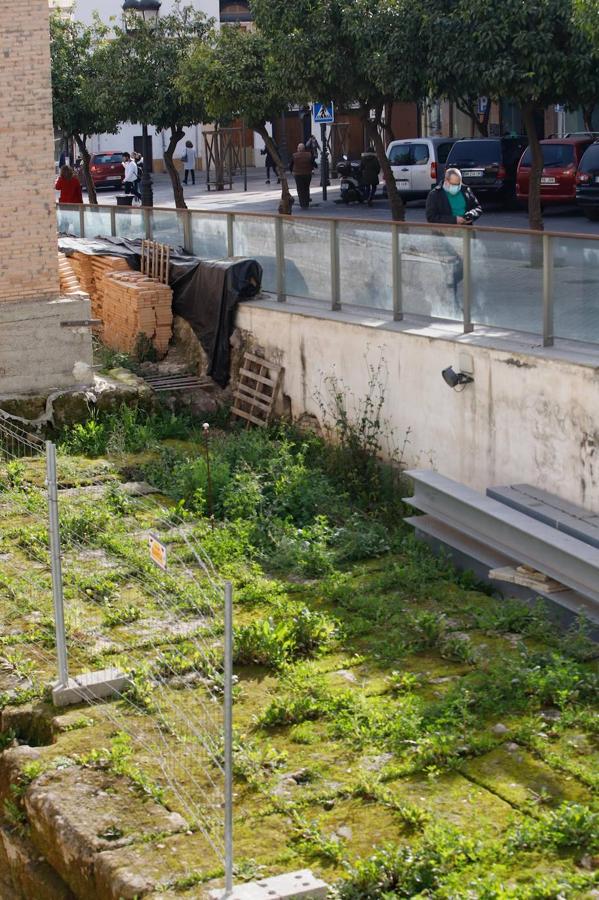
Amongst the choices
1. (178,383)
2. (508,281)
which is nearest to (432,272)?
(508,281)

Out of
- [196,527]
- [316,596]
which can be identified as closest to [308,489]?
[196,527]

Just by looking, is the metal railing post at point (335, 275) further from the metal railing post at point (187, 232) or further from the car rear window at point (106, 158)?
the car rear window at point (106, 158)

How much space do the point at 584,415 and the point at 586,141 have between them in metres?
20.2

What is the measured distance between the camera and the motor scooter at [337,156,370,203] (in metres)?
34.8

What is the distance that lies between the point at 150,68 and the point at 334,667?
20691 millimetres

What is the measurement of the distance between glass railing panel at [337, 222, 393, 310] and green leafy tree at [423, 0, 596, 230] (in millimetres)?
5058

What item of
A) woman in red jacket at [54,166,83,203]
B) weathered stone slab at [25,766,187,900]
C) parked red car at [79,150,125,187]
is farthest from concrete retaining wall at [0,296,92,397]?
parked red car at [79,150,125,187]

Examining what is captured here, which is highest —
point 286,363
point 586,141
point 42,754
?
point 586,141

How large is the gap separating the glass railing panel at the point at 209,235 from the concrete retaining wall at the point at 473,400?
9.22ft

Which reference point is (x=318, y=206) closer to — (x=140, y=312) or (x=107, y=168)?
(x=107, y=168)

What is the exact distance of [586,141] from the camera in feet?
97.8

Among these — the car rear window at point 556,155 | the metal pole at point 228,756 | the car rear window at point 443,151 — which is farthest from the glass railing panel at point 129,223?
the metal pole at point 228,756

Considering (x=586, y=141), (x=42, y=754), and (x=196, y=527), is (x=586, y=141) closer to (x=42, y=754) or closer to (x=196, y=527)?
(x=196, y=527)

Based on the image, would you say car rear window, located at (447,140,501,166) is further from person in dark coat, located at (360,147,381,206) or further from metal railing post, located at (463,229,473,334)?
metal railing post, located at (463,229,473,334)
